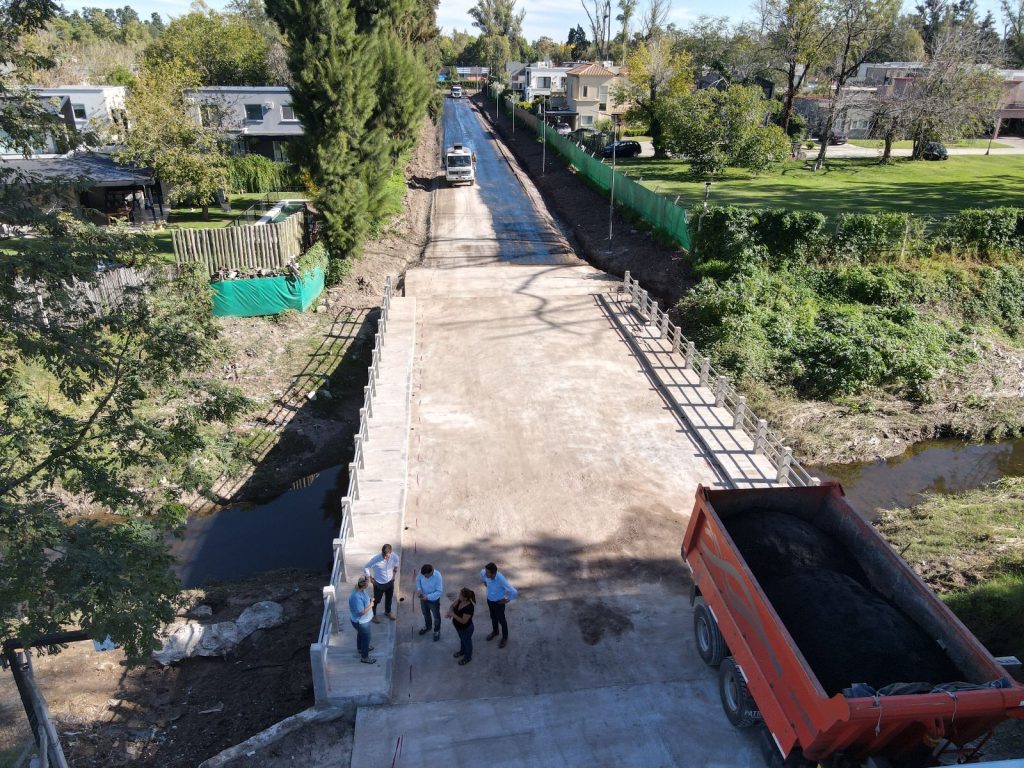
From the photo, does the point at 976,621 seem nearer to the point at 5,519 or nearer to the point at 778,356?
the point at 778,356

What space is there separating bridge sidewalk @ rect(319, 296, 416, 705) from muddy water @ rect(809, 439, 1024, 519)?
1064 centimetres

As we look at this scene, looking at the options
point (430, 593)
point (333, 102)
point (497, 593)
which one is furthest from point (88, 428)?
point (333, 102)

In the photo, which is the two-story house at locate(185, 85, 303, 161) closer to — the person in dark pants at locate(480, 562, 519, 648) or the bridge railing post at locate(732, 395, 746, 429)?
the bridge railing post at locate(732, 395, 746, 429)

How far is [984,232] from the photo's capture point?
2675 cm

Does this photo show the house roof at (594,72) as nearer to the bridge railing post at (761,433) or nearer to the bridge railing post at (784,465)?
the bridge railing post at (761,433)

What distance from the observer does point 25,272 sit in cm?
739

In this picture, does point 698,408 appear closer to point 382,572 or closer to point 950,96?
point 382,572

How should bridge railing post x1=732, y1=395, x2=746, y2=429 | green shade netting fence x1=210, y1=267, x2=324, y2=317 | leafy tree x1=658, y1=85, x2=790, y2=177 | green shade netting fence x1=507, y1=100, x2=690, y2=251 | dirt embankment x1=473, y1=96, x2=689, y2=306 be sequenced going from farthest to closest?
1. leafy tree x1=658, y1=85, x2=790, y2=177
2. green shade netting fence x1=507, y1=100, x2=690, y2=251
3. dirt embankment x1=473, y1=96, x2=689, y2=306
4. green shade netting fence x1=210, y1=267, x2=324, y2=317
5. bridge railing post x1=732, y1=395, x2=746, y2=429

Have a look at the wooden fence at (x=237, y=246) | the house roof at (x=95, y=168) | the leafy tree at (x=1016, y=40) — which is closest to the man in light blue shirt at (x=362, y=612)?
the wooden fence at (x=237, y=246)

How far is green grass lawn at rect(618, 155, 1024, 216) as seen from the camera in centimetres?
3469

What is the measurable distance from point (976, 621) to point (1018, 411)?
12491 millimetres

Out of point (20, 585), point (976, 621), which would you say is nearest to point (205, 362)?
point (20, 585)

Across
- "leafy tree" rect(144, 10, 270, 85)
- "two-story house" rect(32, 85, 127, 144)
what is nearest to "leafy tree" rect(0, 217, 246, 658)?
"two-story house" rect(32, 85, 127, 144)

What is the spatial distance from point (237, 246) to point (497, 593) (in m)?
19.0
